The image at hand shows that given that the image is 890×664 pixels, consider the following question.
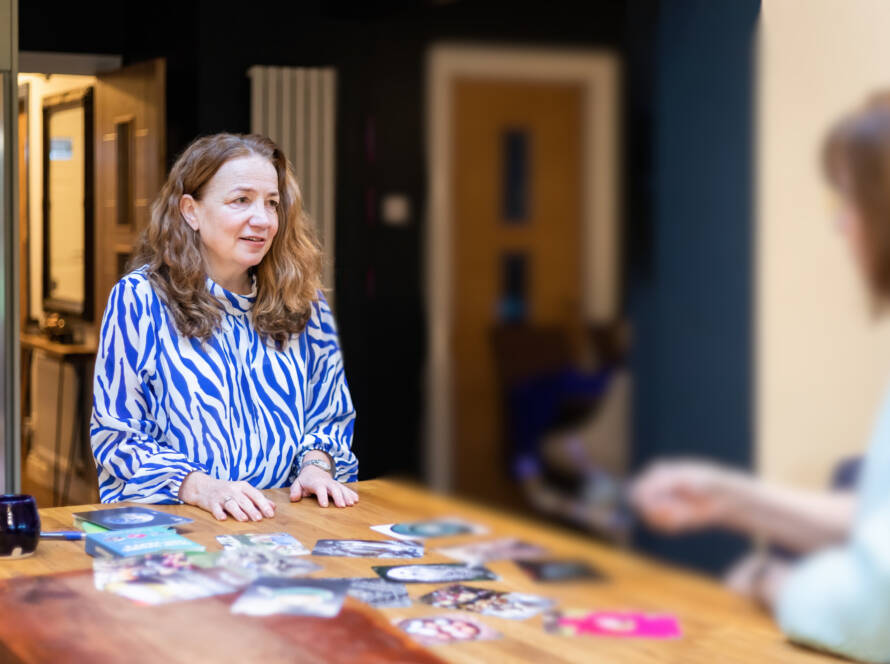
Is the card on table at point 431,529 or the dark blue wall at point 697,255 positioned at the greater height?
the dark blue wall at point 697,255

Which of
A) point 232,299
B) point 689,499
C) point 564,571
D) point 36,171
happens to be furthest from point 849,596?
point 36,171

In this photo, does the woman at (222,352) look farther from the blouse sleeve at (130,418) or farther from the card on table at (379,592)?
the card on table at (379,592)

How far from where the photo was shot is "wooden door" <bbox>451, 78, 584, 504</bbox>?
0.72 metres

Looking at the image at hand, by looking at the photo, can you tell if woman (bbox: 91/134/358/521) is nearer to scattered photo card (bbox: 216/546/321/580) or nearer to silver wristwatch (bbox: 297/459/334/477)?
silver wristwatch (bbox: 297/459/334/477)

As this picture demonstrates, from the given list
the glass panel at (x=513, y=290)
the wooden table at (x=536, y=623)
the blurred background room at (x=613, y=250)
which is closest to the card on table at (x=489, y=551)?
the wooden table at (x=536, y=623)

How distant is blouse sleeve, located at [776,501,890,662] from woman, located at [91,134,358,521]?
1027 mm

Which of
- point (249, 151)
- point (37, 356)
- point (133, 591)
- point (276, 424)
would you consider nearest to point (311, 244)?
point (249, 151)

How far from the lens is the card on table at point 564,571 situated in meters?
0.99

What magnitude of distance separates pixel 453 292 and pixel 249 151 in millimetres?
1392

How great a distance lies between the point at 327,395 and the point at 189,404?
10.8 inches

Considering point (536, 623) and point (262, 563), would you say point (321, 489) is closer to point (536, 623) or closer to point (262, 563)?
point (262, 563)

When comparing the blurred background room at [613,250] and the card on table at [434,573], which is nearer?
the blurred background room at [613,250]

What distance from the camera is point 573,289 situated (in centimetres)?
71

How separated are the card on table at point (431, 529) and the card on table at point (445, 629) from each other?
347 mm
